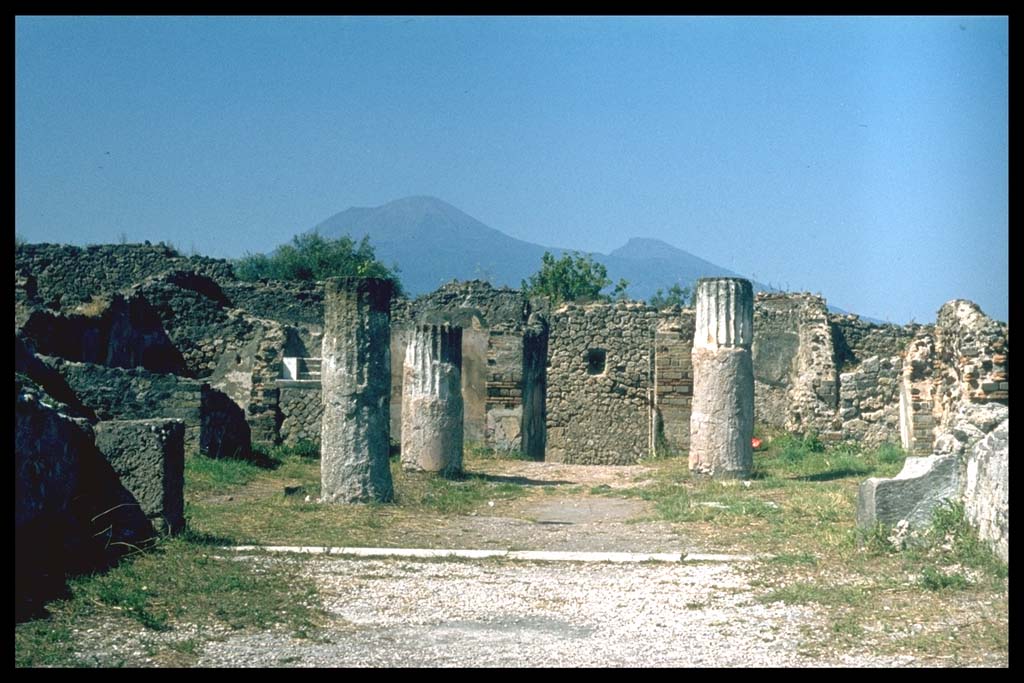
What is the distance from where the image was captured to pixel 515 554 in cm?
936

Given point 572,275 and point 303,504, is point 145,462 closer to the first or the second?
point 303,504

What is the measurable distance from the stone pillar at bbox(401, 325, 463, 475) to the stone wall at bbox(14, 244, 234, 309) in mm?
15262

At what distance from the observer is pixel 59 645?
595 cm

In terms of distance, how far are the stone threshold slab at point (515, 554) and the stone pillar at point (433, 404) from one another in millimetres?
6368

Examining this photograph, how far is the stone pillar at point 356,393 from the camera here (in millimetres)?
12836

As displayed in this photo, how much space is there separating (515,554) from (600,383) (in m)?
12.5

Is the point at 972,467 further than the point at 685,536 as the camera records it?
No

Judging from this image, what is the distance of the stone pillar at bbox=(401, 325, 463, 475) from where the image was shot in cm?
1598

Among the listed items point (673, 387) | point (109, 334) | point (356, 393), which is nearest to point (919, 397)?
point (673, 387)

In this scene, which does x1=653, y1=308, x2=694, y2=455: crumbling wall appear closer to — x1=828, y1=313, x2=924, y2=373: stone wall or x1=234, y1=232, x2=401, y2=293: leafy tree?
x1=828, y1=313, x2=924, y2=373: stone wall

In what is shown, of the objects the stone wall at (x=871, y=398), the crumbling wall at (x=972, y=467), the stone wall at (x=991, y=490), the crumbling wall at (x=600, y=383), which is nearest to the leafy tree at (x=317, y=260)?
the crumbling wall at (x=600, y=383)

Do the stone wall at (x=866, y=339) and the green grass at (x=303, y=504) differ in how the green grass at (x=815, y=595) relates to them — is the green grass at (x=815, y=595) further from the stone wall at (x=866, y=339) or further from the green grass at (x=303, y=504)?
the stone wall at (x=866, y=339)
